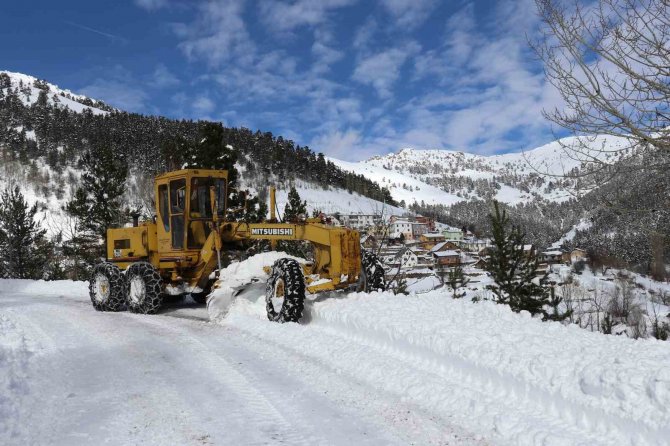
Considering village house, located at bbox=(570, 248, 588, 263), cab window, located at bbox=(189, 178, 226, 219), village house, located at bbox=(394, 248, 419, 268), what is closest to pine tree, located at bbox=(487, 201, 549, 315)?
village house, located at bbox=(394, 248, 419, 268)

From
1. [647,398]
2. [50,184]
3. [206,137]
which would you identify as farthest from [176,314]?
[50,184]

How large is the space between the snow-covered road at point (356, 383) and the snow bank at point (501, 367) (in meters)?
0.01

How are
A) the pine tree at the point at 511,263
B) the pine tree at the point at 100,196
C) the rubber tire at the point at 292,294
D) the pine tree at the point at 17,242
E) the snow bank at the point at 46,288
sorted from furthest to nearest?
the pine tree at the point at 17,242
the pine tree at the point at 100,196
the pine tree at the point at 511,263
the snow bank at the point at 46,288
the rubber tire at the point at 292,294

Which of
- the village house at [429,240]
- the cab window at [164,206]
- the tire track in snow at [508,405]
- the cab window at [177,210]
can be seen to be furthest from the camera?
the village house at [429,240]

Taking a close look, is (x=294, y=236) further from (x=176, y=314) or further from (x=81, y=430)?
(x=81, y=430)

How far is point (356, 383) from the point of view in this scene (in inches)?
216

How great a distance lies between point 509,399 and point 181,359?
4266mm

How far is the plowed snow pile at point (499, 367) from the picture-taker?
385cm

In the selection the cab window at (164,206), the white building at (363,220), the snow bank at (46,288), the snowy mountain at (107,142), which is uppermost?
the snowy mountain at (107,142)

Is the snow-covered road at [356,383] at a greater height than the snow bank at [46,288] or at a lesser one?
lesser

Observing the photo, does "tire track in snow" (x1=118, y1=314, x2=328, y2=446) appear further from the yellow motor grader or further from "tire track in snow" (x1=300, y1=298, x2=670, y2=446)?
the yellow motor grader

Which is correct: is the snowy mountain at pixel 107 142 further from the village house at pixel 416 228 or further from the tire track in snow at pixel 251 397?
the tire track in snow at pixel 251 397

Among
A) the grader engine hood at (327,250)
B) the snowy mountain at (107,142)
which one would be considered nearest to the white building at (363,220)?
the grader engine hood at (327,250)

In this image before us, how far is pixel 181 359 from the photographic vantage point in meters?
6.58
